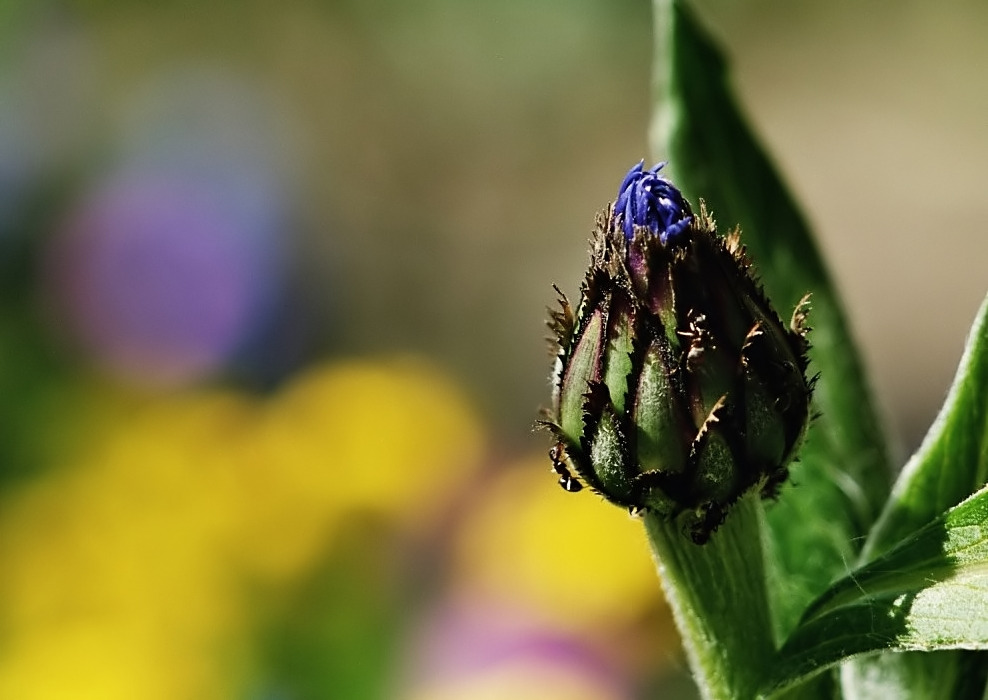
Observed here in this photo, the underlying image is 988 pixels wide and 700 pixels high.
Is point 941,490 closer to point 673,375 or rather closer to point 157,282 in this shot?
point 673,375

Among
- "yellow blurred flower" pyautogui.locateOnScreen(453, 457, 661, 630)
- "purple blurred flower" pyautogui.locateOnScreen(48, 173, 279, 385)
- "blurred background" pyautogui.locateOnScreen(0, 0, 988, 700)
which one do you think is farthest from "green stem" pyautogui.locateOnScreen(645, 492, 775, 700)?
"purple blurred flower" pyautogui.locateOnScreen(48, 173, 279, 385)

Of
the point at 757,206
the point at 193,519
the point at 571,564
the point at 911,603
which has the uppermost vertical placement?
the point at 193,519

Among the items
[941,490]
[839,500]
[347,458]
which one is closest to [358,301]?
[347,458]

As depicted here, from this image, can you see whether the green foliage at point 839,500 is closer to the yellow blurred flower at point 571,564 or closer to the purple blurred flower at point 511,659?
the yellow blurred flower at point 571,564

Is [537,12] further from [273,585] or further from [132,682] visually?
[132,682]

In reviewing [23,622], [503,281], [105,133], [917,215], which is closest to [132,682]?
[23,622]

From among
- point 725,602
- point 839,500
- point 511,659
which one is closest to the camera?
point 725,602

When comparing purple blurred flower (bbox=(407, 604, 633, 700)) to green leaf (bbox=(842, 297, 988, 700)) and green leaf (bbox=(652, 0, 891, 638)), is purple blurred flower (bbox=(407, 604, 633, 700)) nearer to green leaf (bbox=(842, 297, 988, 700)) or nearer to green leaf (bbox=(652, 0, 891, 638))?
green leaf (bbox=(652, 0, 891, 638))
